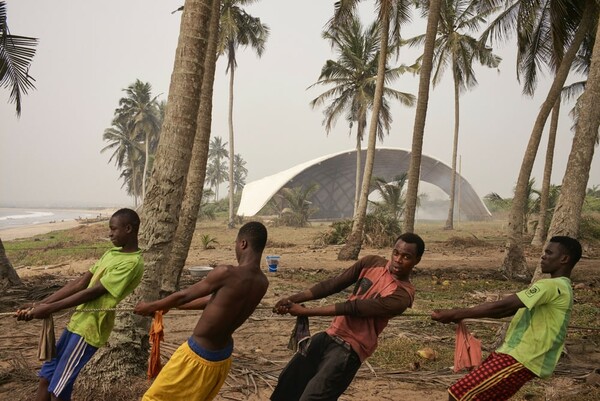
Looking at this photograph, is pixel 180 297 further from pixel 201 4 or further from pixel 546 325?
pixel 201 4

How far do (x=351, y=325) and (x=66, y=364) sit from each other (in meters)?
2.08

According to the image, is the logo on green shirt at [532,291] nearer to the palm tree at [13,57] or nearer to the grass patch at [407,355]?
the grass patch at [407,355]

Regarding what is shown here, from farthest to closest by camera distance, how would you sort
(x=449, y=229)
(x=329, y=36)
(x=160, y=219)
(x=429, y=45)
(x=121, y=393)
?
(x=449, y=229) → (x=329, y=36) → (x=429, y=45) → (x=160, y=219) → (x=121, y=393)

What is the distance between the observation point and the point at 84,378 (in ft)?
14.2

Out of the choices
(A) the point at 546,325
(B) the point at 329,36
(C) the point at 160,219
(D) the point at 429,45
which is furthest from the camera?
(B) the point at 329,36

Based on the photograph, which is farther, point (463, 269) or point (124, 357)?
point (463, 269)

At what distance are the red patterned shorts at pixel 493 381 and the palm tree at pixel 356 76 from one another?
22011 millimetres

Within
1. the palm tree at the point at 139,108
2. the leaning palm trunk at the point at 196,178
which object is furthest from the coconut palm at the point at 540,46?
the palm tree at the point at 139,108

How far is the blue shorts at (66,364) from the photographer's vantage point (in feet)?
10.3

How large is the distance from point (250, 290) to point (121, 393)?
7.96ft

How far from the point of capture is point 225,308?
8.86 feet

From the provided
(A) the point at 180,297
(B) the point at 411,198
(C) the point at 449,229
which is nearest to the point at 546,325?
(A) the point at 180,297

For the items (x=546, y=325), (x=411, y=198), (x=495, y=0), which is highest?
(x=495, y=0)

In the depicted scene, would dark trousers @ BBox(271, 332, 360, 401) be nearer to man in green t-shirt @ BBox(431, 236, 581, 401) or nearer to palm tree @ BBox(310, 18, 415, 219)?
man in green t-shirt @ BBox(431, 236, 581, 401)
